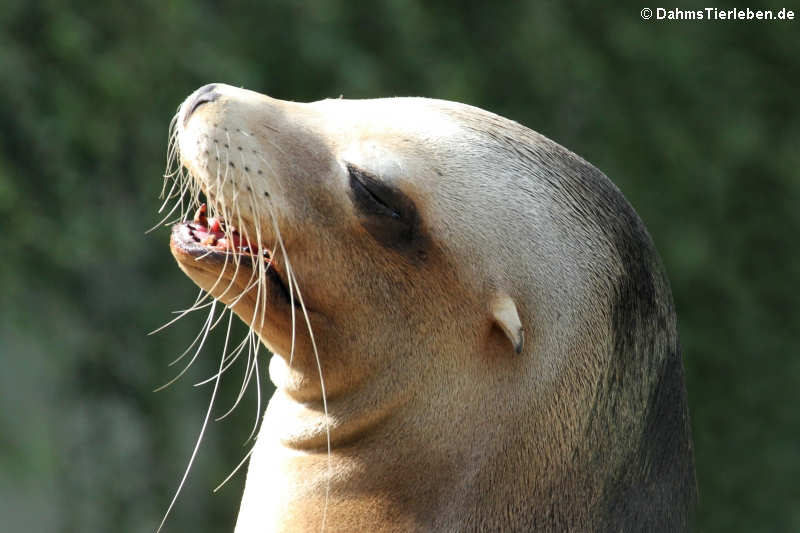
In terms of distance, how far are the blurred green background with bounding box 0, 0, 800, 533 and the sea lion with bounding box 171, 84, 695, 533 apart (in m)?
4.31

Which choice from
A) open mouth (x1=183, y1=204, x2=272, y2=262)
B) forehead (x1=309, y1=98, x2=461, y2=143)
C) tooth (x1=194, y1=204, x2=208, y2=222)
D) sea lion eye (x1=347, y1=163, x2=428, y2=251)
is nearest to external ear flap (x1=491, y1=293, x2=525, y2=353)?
sea lion eye (x1=347, y1=163, x2=428, y2=251)

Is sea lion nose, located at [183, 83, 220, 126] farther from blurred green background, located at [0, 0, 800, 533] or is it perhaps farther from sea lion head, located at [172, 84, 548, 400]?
blurred green background, located at [0, 0, 800, 533]

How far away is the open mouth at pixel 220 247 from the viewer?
2797 millimetres

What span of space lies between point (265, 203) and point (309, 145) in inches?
7.0

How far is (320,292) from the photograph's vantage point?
9.24 ft

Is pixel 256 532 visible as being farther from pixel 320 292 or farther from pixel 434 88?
pixel 434 88

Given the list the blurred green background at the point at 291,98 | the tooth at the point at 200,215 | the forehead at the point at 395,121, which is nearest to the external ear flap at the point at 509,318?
the forehead at the point at 395,121

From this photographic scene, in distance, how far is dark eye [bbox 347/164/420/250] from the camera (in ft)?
9.14

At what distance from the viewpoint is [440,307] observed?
2826 mm

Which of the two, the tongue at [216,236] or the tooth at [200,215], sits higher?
the tooth at [200,215]

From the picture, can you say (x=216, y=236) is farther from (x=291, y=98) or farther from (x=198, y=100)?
(x=291, y=98)

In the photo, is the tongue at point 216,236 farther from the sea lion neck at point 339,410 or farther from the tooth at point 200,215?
the sea lion neck at point 339,410

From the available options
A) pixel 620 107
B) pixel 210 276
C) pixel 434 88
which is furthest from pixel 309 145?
pixel 620 107

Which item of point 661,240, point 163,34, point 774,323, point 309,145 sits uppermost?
point 163,34
